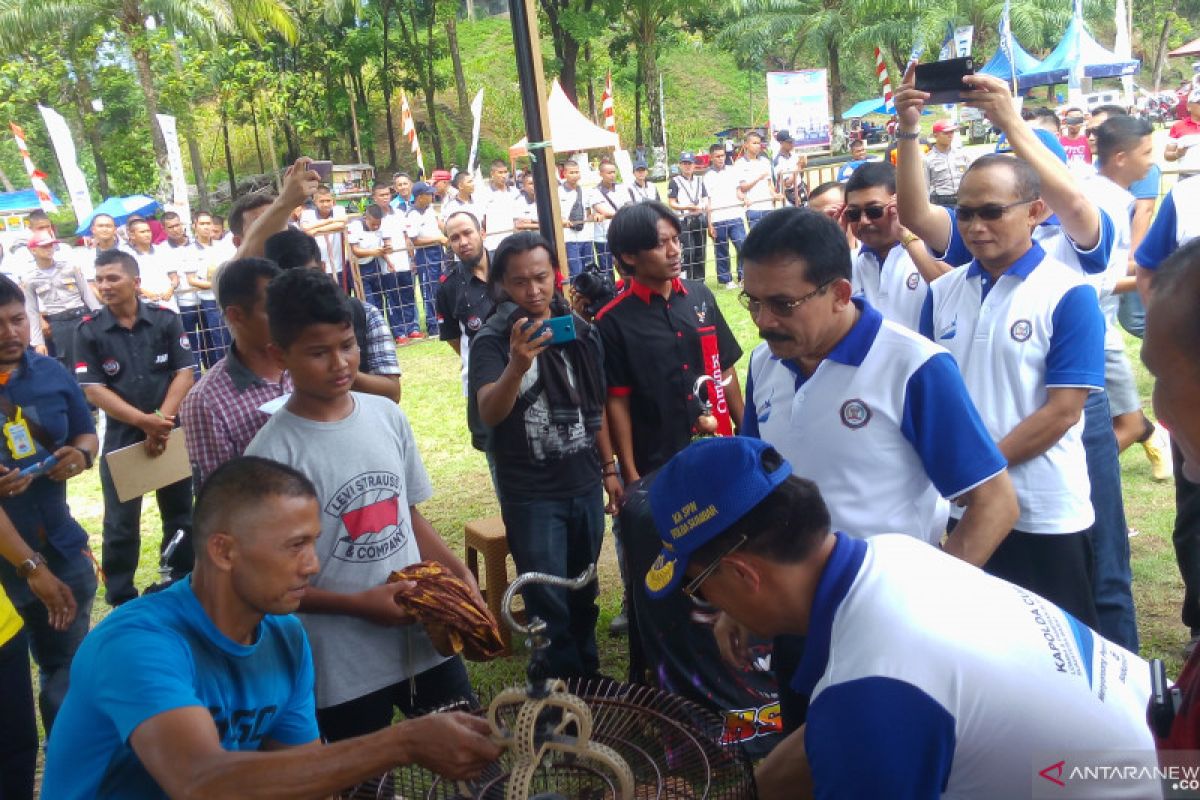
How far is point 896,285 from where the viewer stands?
4398 mm

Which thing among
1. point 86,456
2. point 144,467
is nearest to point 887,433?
point 86,456

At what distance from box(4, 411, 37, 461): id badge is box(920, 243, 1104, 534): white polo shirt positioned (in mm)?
3747

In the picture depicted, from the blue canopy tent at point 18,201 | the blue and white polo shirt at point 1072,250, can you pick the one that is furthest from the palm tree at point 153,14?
the blue and white polo shirt at point 1072,250

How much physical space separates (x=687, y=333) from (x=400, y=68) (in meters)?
37.1

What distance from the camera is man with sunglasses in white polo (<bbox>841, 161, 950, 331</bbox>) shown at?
169 inches

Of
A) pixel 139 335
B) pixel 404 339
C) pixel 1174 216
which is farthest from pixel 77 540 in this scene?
pixel 404 339

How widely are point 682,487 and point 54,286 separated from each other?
36.4 feet

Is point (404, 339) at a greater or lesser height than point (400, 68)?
lesser

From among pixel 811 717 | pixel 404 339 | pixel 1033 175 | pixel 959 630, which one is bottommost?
pixel 404 339

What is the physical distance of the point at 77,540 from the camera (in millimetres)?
4359

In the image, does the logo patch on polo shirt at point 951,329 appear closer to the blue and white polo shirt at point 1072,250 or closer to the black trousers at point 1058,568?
the blue and white polo shirt at point 1072,250

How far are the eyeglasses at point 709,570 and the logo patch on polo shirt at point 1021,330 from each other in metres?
1.70

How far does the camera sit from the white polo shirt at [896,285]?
4328 mm

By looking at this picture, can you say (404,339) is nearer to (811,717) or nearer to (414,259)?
(414,259)
